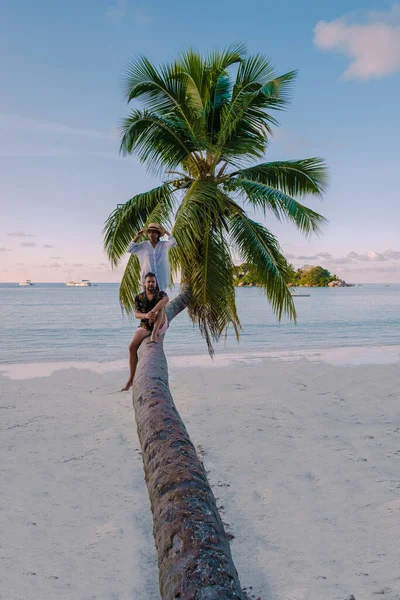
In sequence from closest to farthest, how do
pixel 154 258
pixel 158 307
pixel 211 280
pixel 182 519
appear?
1. pixel 182 519
2. pixel 158 307
3. pixel 154 258
4. pixel 211 280

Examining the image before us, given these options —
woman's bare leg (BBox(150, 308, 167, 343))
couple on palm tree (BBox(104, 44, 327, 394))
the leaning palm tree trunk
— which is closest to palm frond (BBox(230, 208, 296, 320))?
couple on palm tree (BBox(104, 44, 327, 394))

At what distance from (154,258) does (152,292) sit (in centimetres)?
69

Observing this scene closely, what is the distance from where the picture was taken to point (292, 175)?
1040cm

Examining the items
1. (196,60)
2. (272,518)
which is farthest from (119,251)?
(272,518)

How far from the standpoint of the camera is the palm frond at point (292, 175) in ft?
33.2

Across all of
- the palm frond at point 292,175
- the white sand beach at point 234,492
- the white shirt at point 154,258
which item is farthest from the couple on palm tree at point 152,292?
the palm frond at point 292,175

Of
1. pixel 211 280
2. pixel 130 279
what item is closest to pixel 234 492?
pixel 211 280

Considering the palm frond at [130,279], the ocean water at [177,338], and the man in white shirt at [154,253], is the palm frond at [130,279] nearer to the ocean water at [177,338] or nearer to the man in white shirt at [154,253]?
the man in white shirt at [154,253]

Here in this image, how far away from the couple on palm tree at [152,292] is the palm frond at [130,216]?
3.23m

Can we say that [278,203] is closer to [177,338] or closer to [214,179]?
[214,179]

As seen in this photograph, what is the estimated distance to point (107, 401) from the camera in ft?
32.5

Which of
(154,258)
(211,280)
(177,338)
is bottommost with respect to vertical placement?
(177,338)

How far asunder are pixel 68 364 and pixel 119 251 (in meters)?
7.42

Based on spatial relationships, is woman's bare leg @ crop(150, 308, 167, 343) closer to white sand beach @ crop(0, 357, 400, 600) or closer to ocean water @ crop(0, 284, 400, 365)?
white sand beach @ crop(0, 357, 400, 600)
